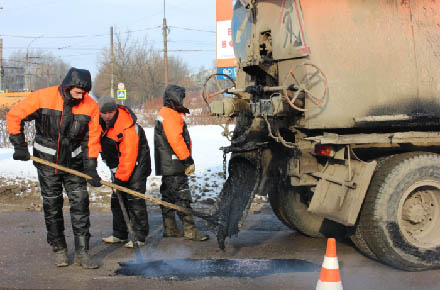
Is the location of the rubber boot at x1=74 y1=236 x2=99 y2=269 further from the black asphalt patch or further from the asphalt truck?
the asphalt truck

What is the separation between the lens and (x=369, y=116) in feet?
15.2

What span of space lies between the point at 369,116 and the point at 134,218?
9.14 ft

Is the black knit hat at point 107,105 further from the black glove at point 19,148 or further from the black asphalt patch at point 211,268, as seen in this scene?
the black asphalt patch at point 211,268

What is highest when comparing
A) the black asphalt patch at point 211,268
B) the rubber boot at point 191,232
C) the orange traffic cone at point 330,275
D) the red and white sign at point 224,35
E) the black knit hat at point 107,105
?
the red and white sign at point 224,35

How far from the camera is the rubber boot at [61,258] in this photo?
4.75 m

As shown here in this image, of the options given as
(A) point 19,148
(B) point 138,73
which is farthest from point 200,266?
(B) point 138,73

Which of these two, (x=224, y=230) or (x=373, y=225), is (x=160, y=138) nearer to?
(x=224, y=230)

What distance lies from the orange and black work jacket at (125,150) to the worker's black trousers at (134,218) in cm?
16

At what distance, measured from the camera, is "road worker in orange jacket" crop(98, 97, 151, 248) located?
5.62m

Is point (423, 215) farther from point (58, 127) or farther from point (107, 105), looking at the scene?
point (58, 127)

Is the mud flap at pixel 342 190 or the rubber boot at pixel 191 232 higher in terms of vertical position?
the mud flap at pixel 342 190

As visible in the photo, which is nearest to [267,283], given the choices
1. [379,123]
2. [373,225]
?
[373,225]

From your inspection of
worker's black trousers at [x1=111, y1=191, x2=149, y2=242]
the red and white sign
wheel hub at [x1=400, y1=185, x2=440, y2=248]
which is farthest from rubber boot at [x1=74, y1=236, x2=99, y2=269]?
the red and white sign

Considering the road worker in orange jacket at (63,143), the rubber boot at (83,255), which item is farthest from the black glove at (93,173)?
the rubber boot at (83,255)
